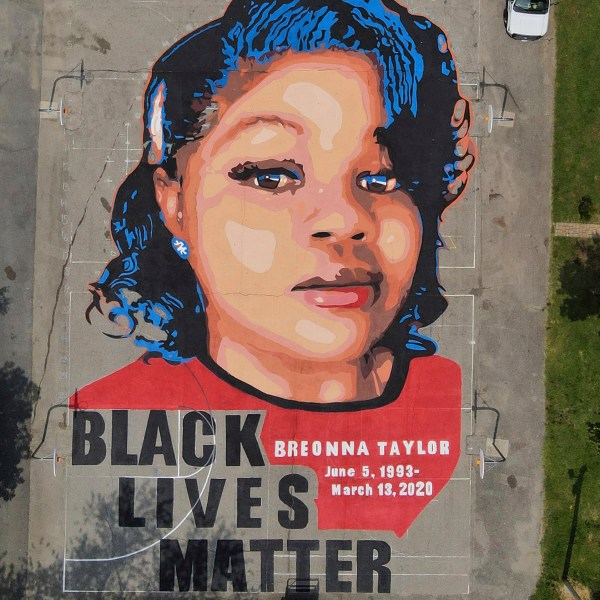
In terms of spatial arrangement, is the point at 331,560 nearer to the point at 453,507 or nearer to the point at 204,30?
the point at 453,507

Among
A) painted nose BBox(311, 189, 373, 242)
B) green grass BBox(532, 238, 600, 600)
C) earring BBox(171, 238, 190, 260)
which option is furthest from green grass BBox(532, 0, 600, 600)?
earring BBox(171, 238, 190, 260)

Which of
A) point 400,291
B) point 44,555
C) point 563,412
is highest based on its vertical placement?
point 400,291

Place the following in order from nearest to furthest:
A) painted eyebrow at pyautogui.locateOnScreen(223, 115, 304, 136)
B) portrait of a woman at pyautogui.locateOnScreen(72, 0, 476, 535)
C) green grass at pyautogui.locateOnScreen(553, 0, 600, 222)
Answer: painted eyebrow at pyautogui.locateOnScreen(223, 115, 304, 136)
portrait of a woman at pyautogui.locateOnScreen(72, 0, 476, 535)
green grass at pyautogui.locateOnScreen(553, 0, 600, 222)

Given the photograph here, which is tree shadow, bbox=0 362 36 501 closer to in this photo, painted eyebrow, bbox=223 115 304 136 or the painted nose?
painted eyebrow, bbox=223 115 304 136

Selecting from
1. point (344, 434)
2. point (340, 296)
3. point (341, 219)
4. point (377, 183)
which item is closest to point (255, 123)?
point (341, 219)

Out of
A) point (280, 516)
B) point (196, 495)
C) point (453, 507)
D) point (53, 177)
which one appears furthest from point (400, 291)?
point (53, 177)

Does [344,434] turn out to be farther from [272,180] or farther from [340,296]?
[272,180]
